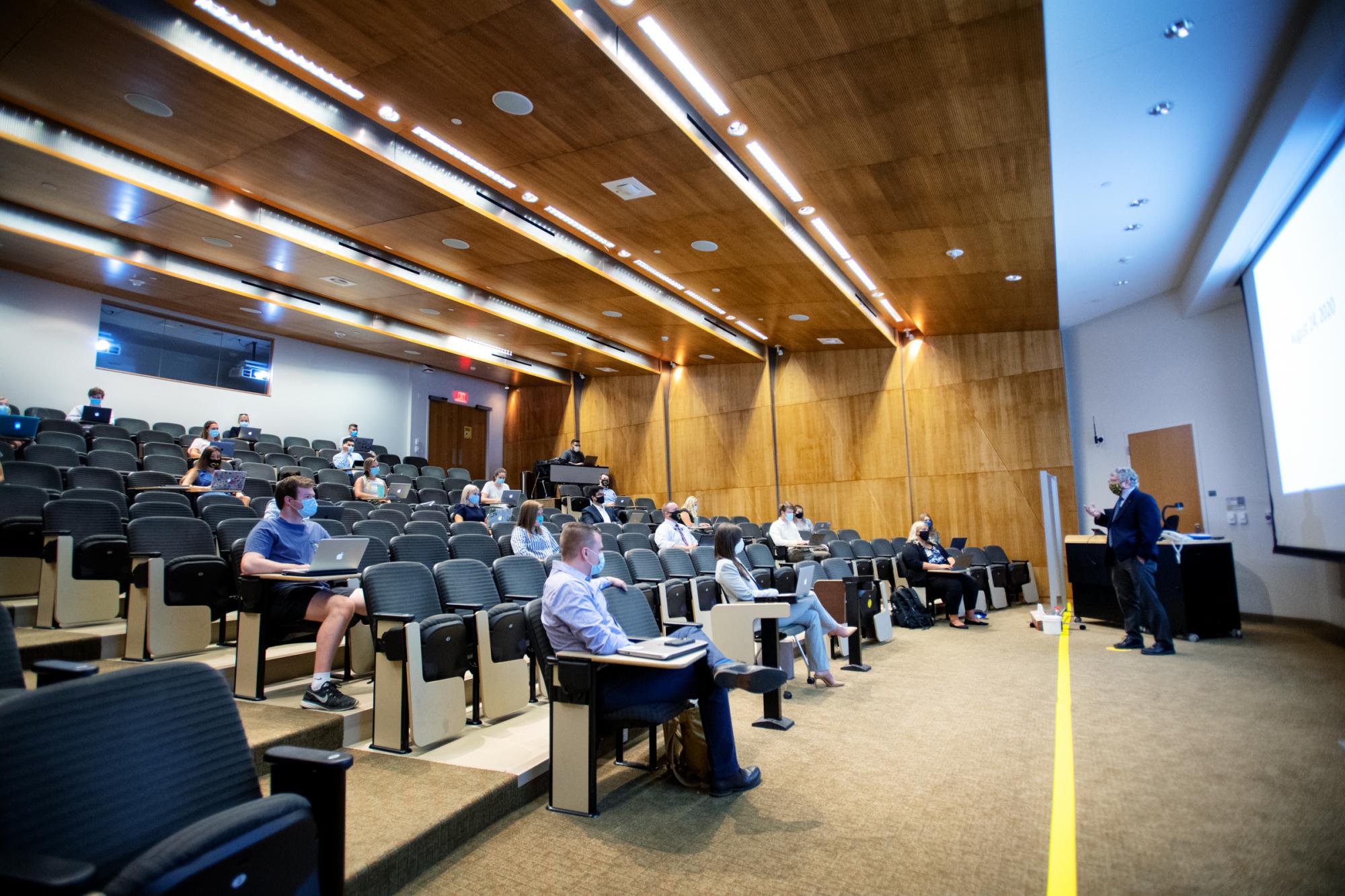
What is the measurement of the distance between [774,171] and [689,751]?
17.1ft

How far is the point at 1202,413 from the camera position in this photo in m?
8.25

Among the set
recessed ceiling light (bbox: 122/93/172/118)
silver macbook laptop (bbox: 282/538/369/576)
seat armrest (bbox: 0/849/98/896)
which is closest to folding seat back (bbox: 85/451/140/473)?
recessed ceiling light (bbox: 122/93/172/118)

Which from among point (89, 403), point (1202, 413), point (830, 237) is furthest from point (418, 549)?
point (1202, 413)

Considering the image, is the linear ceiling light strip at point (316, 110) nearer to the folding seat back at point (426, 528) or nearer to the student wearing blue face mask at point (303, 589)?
the folding seat back at point (426, 528)

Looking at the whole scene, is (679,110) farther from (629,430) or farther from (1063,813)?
(629,430)

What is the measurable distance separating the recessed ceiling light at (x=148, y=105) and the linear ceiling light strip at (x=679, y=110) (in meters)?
3.56

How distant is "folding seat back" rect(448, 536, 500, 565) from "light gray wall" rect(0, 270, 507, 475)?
320 inches

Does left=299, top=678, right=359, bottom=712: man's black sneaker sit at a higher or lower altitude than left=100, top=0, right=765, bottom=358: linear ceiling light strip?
lower

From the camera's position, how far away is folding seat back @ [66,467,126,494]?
5598 mm

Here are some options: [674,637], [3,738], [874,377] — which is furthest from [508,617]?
[874,377]

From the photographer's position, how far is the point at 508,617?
138 inches

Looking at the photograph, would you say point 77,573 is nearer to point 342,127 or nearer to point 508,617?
point 508,617

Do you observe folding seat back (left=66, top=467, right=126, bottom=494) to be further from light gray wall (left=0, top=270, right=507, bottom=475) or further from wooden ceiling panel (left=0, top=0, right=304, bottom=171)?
light gray wall (left=0, top=270, right=507, bottom=475)

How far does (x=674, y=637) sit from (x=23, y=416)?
6.98 meters
